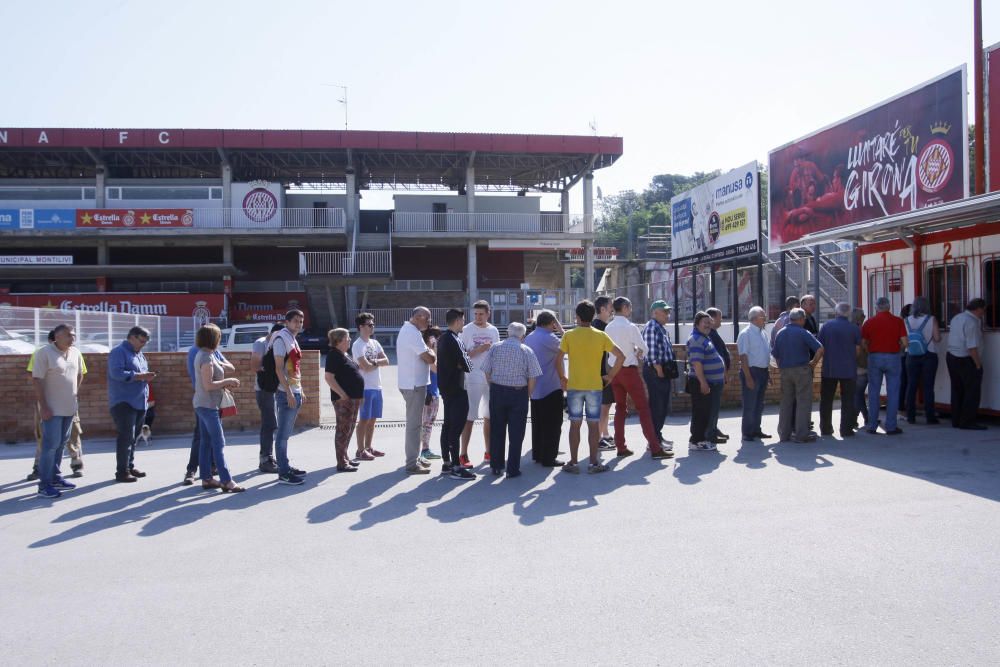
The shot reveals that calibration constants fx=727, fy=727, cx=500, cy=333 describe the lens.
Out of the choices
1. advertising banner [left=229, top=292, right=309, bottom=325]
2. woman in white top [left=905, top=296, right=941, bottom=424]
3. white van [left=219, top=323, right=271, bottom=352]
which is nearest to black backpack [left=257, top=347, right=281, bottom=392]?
woman in white top [left=905, top=296, right=941, bottom=424]

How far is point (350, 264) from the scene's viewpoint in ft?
101

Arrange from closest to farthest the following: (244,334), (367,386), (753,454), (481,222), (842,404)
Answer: (753,454), (367,386), (842,404), (244,334), (481,222)

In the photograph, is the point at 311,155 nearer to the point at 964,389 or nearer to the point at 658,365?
the point at 658,365

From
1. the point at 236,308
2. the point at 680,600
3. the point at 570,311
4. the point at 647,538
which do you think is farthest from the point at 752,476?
the point at 236,308

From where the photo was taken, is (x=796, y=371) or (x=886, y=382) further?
(x=886, y=382)

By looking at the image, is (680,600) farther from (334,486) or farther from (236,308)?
(236,308)

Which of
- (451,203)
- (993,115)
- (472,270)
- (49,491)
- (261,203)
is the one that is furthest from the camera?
(451,203)

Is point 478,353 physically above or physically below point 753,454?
above

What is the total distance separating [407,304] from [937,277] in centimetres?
2757

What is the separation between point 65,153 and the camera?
33.3m

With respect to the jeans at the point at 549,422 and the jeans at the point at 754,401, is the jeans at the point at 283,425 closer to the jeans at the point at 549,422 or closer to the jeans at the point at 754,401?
the jeans at the point at 549,422

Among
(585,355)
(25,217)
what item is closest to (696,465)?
(585,355)

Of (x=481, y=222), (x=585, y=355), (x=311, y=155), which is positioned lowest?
(x=585, y=355)

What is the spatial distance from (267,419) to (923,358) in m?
8.73
